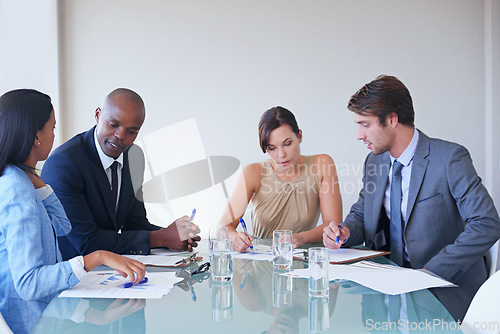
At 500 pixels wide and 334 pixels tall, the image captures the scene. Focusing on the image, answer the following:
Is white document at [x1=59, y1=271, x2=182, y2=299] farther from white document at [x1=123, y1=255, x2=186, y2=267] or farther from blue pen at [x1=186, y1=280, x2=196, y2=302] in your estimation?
white document at [x1=123, y1=255, x2=186, y2=267]

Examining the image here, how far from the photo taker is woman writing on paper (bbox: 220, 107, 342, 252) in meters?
2.78

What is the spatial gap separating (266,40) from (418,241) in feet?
8.49

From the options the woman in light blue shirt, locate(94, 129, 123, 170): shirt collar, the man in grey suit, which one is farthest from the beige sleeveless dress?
the woman in light blue shirt

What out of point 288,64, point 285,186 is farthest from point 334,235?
point 288,64

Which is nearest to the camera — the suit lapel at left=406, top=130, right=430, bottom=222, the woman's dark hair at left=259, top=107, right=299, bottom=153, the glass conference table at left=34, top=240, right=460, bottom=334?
the glass conference table at left=34, top=240, right=460, bottom=334

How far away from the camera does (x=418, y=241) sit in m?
2.03

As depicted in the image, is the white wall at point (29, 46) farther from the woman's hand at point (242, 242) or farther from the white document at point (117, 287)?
the white document at point (117, 287)

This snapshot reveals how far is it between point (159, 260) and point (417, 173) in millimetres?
1150

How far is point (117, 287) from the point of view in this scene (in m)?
1.41

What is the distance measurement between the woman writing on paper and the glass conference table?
4.40 feet

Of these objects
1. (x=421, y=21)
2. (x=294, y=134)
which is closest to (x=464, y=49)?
(x=421, y=21)

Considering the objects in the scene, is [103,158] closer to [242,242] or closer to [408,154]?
[242,242]

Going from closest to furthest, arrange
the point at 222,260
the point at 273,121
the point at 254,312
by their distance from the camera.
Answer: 1. the point at 254,312
2. the point at 222,260
3. the point at 273,121

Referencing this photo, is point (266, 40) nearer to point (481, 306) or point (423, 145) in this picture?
point (423, 145)
